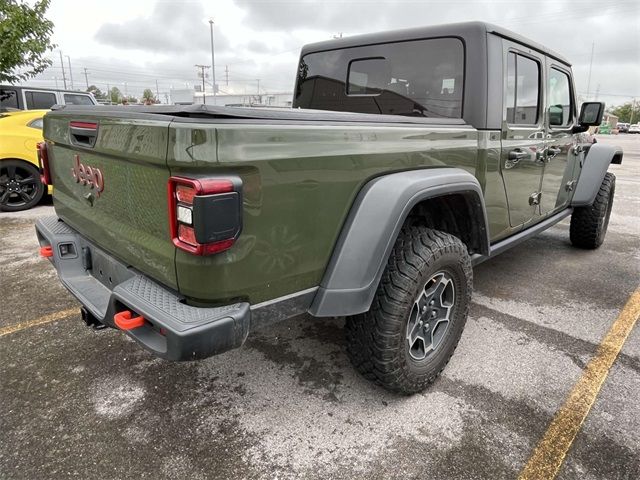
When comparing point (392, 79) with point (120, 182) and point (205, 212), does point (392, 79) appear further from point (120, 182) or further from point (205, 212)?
point (205, 212)

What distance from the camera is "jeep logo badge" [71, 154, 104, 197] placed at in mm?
2116

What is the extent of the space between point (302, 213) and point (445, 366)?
146cm

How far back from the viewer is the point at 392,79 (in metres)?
3.12

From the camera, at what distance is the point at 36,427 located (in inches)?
85.9

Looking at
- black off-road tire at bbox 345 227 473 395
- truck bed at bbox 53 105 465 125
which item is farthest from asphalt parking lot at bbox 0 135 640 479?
truck bed at bbox 53 105 465 125

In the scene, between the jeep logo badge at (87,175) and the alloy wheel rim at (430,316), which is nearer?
the jeep logo badge at (87,175)

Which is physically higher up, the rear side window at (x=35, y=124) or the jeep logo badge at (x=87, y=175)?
the rear side window at (x=35, y=124)

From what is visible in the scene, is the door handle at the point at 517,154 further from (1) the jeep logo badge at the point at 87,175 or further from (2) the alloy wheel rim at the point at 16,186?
(2) the alloy wheel rim at the point at 16,186

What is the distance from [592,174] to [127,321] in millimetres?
4562

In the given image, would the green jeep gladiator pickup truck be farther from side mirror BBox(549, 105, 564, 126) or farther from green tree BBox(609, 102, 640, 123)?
green tree BBox(609, 102, 640, 123)

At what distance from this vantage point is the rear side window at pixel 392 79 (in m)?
2.82

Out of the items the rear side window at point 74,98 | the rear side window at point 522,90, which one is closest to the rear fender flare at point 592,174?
the rear side window at point 522,90

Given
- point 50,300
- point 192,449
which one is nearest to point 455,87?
point 192,449

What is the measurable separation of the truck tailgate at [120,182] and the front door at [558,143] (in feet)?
9.79
